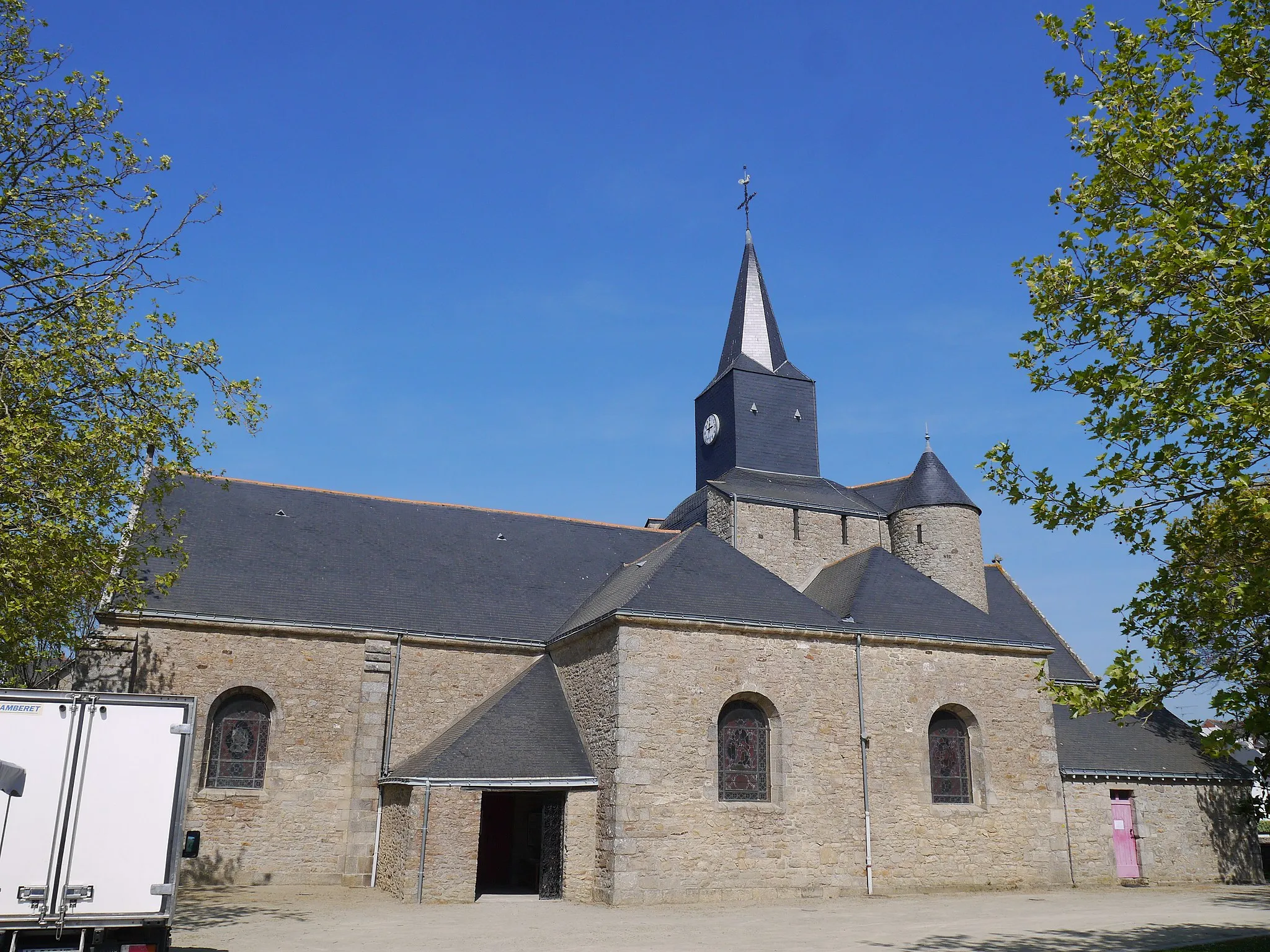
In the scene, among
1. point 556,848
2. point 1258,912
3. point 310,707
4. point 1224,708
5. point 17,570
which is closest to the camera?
point 1224,708

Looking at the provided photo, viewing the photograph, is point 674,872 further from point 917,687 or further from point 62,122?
point 62,122

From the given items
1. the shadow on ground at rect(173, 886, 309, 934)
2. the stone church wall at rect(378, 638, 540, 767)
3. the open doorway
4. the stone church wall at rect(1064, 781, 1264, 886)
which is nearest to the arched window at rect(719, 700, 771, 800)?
the open doorway

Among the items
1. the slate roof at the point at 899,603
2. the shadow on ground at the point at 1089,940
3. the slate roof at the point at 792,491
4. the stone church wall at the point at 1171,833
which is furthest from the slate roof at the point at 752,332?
the shadow on ground at the point at 1089,940

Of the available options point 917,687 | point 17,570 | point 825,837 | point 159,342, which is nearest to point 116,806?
point 17,570

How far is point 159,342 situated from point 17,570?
11.7ft

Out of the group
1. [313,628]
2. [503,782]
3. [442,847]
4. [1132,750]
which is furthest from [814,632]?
[313,628]

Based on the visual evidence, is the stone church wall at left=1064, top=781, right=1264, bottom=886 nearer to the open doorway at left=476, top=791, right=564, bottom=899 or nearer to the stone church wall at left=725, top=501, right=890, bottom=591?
the stone church wall at left=725, top=501, right=890, bottom=591

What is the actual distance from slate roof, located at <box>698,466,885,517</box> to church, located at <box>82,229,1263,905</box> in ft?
1.40

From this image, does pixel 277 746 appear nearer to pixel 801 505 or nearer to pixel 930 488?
pixel 801 505

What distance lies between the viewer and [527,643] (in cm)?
2050

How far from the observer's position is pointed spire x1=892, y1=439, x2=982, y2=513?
24.0 meters

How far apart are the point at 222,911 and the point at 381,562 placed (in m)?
8.64

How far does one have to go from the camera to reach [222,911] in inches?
563

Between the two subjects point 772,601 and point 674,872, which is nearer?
point 674,872
